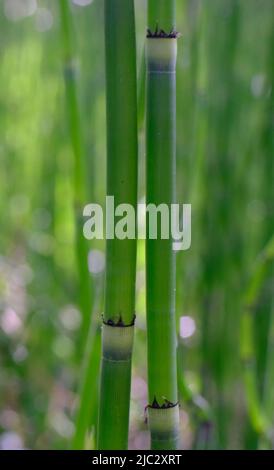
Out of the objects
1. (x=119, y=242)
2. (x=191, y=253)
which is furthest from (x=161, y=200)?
(x=191, y=253)

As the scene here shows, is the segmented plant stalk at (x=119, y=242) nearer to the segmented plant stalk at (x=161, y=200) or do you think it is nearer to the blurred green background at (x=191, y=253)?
the segmented plant stalk at (x=161, y=200)

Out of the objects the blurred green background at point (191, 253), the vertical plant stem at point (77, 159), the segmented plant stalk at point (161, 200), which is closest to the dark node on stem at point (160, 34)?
the segmented plant stalk at point (161, 200)

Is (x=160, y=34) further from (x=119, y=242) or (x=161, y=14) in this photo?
(x=119, y=242)

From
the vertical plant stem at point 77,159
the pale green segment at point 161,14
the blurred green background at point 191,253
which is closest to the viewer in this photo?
the pale green segment at point 161,14

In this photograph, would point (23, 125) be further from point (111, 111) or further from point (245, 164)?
point (111, 111)
